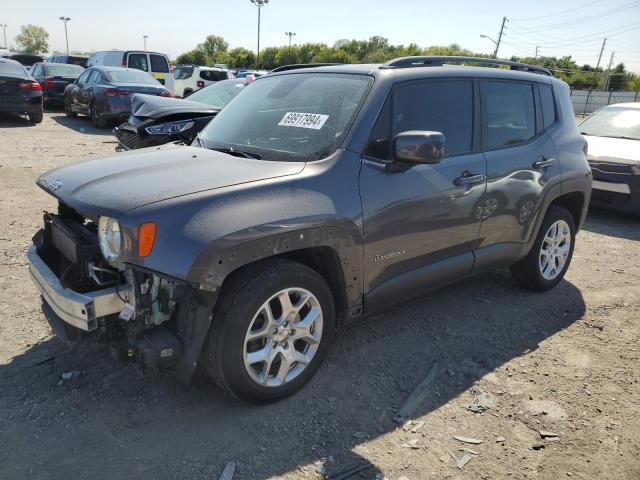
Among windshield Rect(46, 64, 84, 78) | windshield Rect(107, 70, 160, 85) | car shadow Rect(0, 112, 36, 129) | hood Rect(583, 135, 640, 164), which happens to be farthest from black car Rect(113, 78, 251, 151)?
windshield Rect(46, 64, 84, 78)

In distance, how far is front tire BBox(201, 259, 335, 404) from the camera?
8.54 feet

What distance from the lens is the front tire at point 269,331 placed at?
2602mm

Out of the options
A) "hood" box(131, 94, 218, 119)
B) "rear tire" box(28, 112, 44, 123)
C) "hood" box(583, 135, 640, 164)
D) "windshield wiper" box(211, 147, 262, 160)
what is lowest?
"rear tire" box(28, 112, 44, 123)

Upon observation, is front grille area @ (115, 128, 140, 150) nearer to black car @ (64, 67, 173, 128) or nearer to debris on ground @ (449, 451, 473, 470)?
black car @ (64, 67, 173, 128)

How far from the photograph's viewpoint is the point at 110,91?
12805mm

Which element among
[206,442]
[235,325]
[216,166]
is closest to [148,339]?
[235,325]

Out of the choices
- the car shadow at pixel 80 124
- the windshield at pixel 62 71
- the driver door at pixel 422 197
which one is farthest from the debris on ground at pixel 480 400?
the windshield at pixel 62 71

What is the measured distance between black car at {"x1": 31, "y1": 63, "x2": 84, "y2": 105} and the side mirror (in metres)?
17.7

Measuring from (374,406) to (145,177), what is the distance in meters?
1.80

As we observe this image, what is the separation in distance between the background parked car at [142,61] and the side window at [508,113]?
15.1 m

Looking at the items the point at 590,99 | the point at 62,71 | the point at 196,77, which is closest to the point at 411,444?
the point at 62,71

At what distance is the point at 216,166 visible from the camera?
2965 mm

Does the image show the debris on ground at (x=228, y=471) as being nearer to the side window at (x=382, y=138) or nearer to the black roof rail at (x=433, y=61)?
the side window at (x=382, y=138)

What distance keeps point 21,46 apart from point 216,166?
13762 cm
